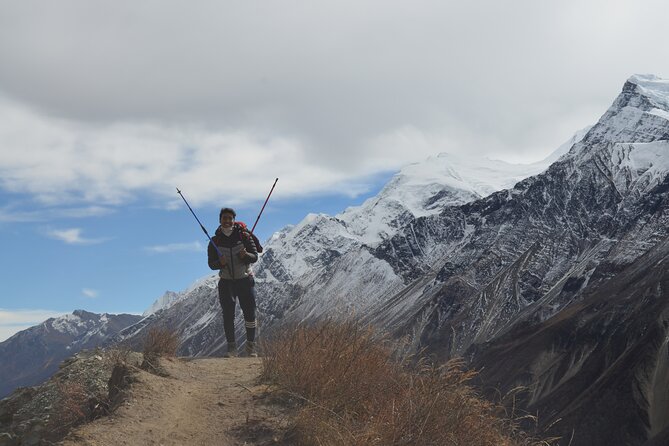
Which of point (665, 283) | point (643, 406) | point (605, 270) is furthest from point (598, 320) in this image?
point (605, 270)

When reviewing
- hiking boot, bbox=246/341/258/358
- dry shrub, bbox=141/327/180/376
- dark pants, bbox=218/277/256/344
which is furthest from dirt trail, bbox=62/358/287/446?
dark pants, bbox=218/277/256/344

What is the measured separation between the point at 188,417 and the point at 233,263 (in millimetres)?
5313

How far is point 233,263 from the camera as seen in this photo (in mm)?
12312

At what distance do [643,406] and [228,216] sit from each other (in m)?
94.9

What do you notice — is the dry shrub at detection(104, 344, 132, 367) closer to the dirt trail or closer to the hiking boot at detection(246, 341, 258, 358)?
the dirt trail

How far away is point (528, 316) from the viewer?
194 m

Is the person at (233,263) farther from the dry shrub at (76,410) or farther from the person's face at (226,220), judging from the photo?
the dry shrub at (76,410)

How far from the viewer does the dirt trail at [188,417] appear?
649 cm

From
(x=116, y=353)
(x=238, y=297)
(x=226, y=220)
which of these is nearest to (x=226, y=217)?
(x=226, y=220)

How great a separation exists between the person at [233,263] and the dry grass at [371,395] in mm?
3765

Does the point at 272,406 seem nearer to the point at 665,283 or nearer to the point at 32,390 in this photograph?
the point at 32,390

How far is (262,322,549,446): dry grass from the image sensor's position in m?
5.68

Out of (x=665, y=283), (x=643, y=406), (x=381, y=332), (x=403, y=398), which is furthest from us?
(x=665, y=283)

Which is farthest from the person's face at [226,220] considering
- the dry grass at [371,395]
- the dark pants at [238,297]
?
the dry grass at [371,395]
